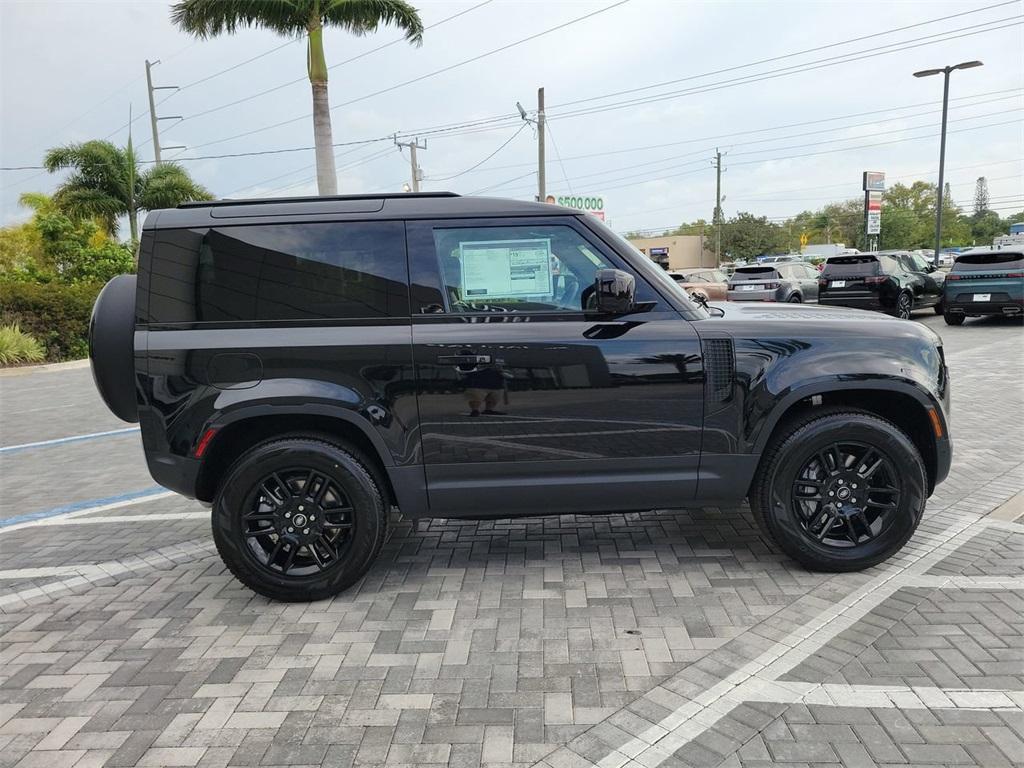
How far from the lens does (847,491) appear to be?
3748 mm

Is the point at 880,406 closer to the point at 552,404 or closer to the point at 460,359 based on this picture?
the point at 552,404

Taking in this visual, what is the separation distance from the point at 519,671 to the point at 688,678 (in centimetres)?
70

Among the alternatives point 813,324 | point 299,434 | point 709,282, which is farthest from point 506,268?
point 709,282

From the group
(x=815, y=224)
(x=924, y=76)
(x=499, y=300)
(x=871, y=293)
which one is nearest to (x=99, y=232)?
(x=871, y=293)

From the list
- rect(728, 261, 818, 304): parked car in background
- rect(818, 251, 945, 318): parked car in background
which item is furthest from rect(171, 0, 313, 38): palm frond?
rect(818, 251, 945, 318): parked car in background

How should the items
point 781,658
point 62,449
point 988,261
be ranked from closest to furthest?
point 781,658, point 62,449, point 988,261

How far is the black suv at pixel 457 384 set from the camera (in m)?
3.52

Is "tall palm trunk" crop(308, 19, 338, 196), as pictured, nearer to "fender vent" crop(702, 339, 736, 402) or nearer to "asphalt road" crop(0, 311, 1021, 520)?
"asphalt road" crop(0, 311, 1021, 520)

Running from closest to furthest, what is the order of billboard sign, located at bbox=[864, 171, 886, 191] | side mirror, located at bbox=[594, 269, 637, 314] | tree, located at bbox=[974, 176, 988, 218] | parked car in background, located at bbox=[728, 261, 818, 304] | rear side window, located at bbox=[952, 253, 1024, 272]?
1. side mirror, located at bbox=[594, 269, 637, 314]
2. rear side window, located at bbox=[952, 253, 1024, 272]
3. parked car in background, located at bbox=[728, 261, 818, 304]
4. billboard sign, located at bbox=[864, 171, 886, 191]
5. tree, located at bbox=[974, 176, 988, 218]

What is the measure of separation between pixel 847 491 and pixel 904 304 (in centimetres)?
1508

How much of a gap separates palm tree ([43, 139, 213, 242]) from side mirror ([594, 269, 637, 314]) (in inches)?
1005

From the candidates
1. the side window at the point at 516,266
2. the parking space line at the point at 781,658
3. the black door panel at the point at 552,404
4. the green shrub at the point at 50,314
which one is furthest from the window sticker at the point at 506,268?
the green shrub at the point at 50,314

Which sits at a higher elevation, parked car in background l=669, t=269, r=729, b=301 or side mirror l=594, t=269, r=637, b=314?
side mirror l=594, t=269, r=637, b=314

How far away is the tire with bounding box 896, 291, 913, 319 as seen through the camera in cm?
1642
